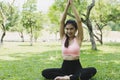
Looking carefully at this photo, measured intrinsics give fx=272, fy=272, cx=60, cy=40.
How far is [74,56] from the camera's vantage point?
658 cm

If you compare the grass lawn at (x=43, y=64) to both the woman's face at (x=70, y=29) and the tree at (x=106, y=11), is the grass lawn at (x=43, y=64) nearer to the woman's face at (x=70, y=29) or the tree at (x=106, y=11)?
the woman's face at (x=70, y=29)

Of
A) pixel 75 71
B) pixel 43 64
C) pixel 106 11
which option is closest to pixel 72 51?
pixel 75 71

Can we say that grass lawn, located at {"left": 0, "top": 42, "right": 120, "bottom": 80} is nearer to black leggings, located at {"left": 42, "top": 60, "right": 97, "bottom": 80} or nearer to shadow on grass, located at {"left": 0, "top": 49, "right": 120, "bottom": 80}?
shadow on grass, located at {"left": 0, "top": 49, "right": 120, "bottom": 80}

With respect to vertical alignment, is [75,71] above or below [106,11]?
below

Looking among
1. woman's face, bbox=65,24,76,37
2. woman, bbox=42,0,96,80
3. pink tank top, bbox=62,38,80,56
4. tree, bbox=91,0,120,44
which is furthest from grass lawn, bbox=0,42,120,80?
tree, bbox=91,0,120,44

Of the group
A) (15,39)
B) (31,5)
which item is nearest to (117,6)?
(31,5)

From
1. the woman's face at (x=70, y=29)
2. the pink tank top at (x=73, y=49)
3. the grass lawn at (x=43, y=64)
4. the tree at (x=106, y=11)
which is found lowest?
the grass lawn at (x=43, y=64)

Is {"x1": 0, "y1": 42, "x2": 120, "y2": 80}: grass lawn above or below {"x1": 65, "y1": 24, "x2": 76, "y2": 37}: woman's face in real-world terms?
below

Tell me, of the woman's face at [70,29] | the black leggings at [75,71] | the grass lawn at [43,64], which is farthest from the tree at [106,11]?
the woman's face at [70,29]

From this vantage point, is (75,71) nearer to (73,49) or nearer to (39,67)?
(73,49)

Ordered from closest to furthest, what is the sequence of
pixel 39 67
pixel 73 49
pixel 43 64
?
pixel 73 49 → pixel 39 67 → pixel 43 64

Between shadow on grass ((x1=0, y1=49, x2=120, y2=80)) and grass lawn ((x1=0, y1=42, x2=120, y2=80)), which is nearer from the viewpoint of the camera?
shadow on grass ((x1=0, y1=49, x2=120, y2=80))

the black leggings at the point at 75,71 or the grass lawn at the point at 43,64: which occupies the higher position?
the black leggings at the point at 75,71

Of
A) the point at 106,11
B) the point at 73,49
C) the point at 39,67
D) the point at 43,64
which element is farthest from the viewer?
the point at 106,11
